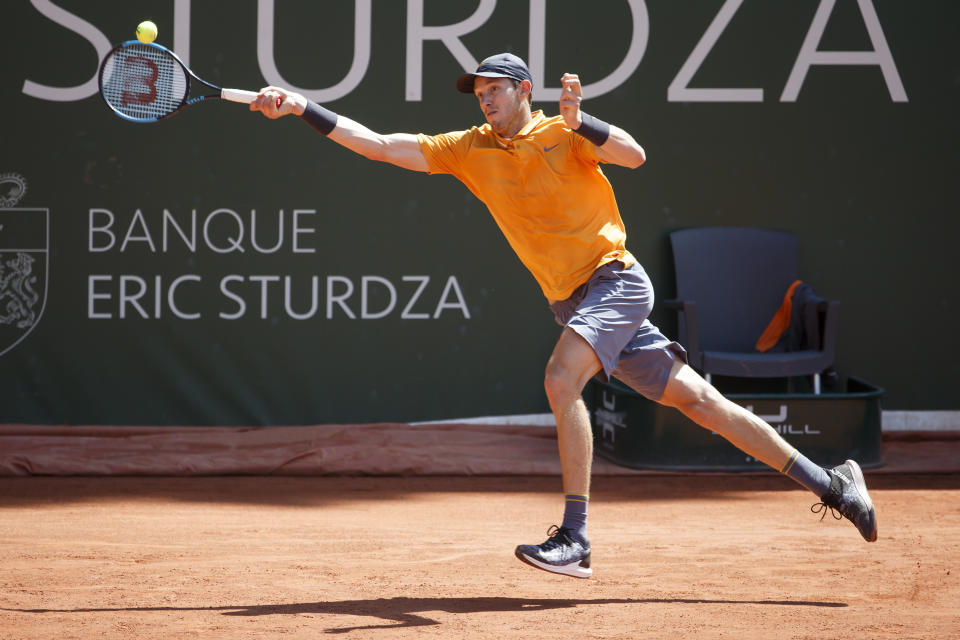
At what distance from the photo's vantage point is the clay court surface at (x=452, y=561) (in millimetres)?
2793

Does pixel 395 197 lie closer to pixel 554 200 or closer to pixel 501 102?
pixel 501 102

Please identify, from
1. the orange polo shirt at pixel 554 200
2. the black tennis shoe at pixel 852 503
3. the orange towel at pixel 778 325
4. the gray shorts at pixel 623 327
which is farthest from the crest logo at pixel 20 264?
the black tennis shoe at pixel 852 503

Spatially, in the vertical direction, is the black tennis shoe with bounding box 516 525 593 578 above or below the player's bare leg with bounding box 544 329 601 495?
below

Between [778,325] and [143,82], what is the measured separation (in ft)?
12.0

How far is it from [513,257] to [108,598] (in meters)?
3.54

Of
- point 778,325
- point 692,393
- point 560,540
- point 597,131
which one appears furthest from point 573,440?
point 778,325

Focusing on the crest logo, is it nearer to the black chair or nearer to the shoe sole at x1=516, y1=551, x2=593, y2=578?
the black chair

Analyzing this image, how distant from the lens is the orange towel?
588cm

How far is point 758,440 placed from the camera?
10.5ft

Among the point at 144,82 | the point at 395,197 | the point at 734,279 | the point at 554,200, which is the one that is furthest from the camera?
the point at 395,197

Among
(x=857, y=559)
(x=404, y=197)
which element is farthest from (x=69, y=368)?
(x=857, y=559)

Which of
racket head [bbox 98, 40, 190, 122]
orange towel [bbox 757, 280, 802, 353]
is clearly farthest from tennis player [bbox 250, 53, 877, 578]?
orange towel [bbox 757, 280, 802, 353]

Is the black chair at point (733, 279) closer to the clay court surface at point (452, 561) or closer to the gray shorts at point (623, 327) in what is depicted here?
the clay court surface at point (452, 561)

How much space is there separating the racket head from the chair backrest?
324 cm
